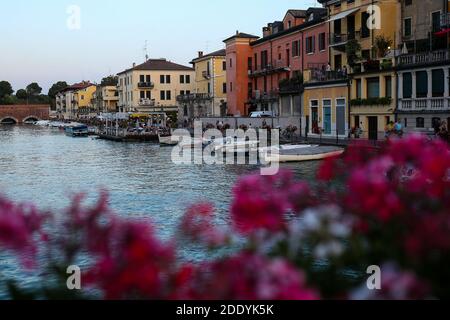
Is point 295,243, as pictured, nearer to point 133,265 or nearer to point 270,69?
point 133,265

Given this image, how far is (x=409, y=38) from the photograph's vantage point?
40.1 metres

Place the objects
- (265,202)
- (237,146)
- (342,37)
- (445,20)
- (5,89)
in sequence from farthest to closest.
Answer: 1. (5,89)
2. (342,37)
3. (237,146)
4. (445,20)
5. (265,202)

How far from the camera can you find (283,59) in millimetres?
59406

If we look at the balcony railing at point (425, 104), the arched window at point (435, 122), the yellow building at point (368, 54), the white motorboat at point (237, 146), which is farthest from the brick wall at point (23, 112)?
the arched window at point (435, 122)

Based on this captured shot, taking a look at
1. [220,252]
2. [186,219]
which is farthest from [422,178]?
[220,252]

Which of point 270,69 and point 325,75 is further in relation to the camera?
point 270,69

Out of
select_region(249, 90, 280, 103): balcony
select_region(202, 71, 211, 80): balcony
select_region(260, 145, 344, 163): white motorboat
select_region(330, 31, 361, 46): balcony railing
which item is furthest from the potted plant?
select_region(202, 71, 211, 80): balcony

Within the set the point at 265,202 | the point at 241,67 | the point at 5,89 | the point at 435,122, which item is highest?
the point at 5,89

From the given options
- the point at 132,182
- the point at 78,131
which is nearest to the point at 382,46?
the point at 132,182

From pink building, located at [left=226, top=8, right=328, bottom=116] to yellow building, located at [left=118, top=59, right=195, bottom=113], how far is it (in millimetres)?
34221

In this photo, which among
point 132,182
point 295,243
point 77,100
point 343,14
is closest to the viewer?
point 295,243

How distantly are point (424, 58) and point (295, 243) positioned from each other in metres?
33.7

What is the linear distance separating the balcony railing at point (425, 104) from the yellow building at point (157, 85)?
6986 centimetres

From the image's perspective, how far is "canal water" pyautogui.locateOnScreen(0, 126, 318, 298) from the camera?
1994 cm
